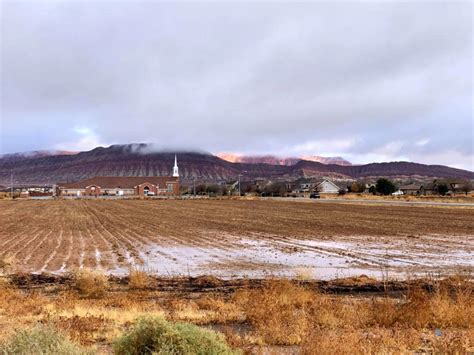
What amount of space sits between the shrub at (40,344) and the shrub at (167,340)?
0.80m

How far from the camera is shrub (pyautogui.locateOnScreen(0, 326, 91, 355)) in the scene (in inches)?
217

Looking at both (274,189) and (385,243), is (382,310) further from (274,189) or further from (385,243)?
(274,189)

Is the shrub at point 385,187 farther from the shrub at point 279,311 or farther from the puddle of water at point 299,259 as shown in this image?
the shrub at point 279,311

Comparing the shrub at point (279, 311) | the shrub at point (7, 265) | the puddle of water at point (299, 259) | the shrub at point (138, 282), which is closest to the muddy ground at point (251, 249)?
the puddle of water at point (299, 259)

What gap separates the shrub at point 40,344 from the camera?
552 cm

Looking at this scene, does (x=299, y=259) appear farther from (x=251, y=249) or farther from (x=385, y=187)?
(x=385, y=187)

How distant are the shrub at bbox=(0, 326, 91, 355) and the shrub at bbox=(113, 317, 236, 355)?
795mm

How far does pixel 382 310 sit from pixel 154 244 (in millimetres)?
18785

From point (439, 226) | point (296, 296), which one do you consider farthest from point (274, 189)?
point (296, 296)

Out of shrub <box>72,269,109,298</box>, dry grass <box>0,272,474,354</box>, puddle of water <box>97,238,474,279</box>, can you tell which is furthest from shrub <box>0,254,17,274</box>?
shrub <box>72,269,109,298</box>

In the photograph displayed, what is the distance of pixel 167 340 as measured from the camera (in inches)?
242

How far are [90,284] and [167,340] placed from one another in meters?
8.32

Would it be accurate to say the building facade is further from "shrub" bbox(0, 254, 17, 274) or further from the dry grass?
the dry grass

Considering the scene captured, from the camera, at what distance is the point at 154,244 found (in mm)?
27250
